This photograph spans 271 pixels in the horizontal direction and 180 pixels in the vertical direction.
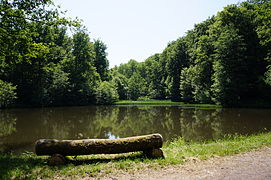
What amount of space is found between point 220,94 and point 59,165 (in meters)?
33.5

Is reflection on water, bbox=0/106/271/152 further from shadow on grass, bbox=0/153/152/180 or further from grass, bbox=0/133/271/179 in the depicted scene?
grass, bbox=0/133/271/179

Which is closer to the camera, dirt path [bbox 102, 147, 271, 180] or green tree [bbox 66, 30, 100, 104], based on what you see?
dirt path [bbox 102, 147, 271, 180]

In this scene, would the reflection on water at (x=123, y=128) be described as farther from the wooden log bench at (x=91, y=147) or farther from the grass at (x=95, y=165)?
the wooden log bench at (x=91, y=147)

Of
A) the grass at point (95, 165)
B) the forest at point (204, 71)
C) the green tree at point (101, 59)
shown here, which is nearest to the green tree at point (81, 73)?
the forest at point (204, 71)

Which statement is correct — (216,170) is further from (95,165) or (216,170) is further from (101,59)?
(101,59)

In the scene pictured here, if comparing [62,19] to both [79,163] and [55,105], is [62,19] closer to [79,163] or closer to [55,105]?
[79,163]

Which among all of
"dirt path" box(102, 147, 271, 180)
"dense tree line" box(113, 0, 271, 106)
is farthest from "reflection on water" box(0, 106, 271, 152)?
"dense tree line" box(113, 0, 271, 106)

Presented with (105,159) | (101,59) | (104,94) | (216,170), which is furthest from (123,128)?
(101,59)

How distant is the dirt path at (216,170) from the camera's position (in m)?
5.17

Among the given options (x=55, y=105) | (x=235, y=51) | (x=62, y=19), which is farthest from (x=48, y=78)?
(x=235, y=51)

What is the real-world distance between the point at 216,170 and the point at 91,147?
4043 mm

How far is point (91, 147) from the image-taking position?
20.8 feet

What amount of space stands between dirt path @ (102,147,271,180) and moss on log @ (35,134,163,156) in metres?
1.09

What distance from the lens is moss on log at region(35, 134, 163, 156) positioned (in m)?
6.19
